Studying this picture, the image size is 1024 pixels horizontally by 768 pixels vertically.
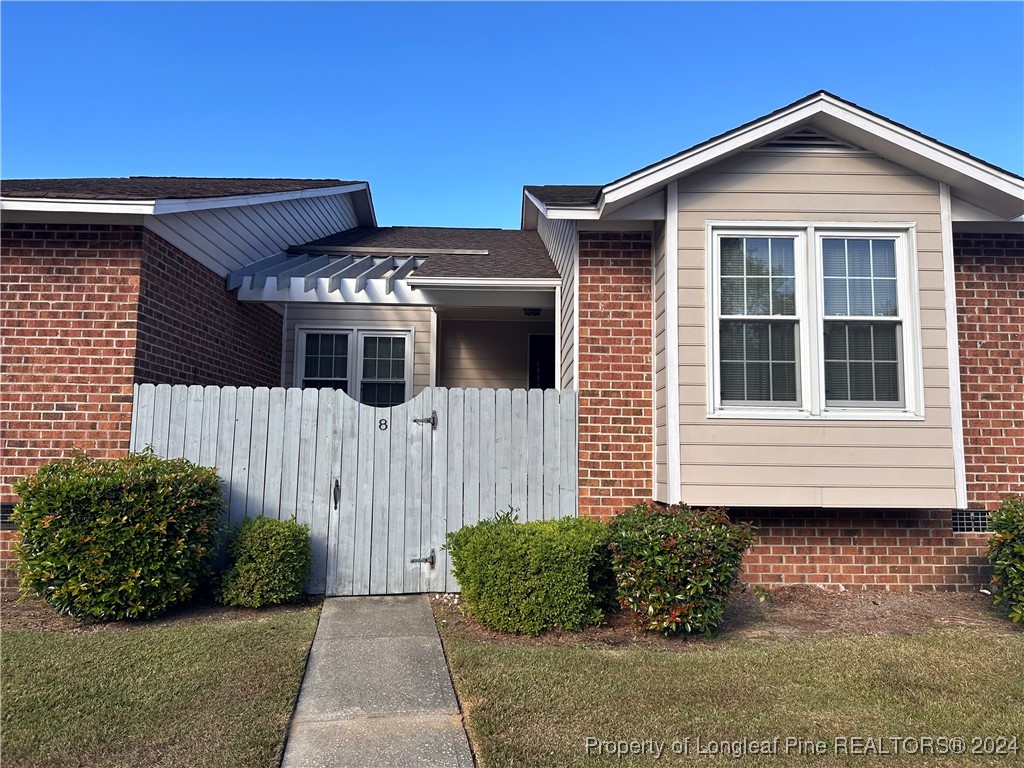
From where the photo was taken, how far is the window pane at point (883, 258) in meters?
5.96

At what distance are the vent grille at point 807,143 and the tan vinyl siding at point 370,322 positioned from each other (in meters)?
5.81

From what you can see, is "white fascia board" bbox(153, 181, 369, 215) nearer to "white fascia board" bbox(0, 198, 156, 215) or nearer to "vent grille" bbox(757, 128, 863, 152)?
"white fascia board" bbox(0, 198, 156, 215)

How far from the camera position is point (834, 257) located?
19.6 ft

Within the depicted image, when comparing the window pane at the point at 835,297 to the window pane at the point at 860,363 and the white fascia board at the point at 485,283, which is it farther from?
the white fascia board at the point at 485,283

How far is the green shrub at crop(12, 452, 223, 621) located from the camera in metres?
4.95

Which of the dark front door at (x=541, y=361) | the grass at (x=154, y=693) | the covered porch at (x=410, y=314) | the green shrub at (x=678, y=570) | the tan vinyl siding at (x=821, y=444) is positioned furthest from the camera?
the dark front door at (x=541, y=361)

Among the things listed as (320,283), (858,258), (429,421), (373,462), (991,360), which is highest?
(320,283)

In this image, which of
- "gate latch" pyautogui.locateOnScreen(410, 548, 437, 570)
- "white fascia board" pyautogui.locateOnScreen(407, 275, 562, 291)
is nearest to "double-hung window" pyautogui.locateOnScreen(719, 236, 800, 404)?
"white fascia board" pyautogui.locateOnScreen(407, 275, 562, 291)

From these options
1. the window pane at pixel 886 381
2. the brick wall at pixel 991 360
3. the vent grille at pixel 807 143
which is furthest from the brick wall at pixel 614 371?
the brick wall at pixel 991 360

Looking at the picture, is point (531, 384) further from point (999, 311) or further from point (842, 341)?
point (999, 311)

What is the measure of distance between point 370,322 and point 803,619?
749 cm

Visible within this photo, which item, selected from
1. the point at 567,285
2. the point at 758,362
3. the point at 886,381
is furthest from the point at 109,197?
the point at 886,381

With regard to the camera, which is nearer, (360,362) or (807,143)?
(807,143)

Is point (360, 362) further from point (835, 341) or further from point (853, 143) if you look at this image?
point (853, 143)
